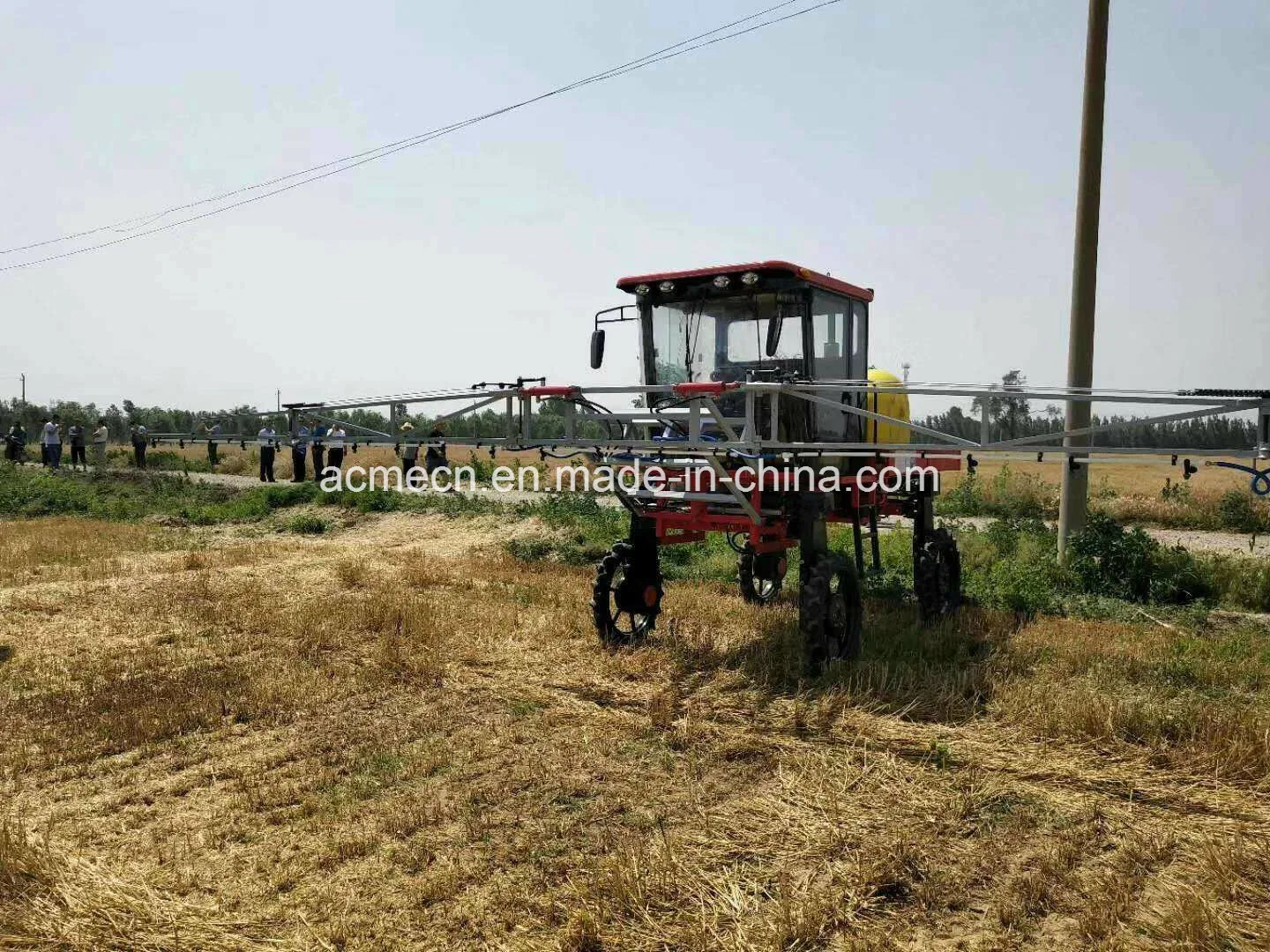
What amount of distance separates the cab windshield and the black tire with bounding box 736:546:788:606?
2.08 metres

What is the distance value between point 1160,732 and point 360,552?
424 inches

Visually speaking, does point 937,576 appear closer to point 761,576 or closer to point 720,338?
point 761,576

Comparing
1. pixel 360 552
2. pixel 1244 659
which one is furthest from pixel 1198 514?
pixel 360 552

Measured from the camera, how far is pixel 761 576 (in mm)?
9781

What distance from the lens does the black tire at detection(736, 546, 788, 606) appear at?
9641 mm

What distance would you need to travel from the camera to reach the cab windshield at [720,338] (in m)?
8.01

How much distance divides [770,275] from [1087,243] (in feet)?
19.9

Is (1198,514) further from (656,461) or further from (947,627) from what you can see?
(656,461)

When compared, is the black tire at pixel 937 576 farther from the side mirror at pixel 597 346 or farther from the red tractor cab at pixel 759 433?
the side mirror at pixel 597 346

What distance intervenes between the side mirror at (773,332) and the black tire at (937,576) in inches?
111

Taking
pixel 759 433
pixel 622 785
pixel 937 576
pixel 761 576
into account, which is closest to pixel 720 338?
pixel 759 433

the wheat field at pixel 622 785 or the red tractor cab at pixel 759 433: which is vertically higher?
the red tractor cab at pixel 759 433

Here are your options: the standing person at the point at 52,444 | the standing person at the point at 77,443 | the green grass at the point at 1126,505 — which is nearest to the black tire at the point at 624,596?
the green grass at the point at 1126,505

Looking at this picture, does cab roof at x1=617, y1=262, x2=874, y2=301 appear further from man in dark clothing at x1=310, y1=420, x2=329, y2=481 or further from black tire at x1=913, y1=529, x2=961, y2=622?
man in dark clothing at x1=310, y1=420, x2=329, y2=481
